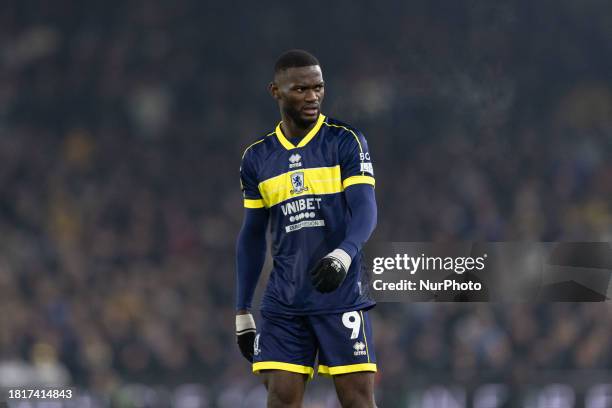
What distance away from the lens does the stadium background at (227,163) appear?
933cm

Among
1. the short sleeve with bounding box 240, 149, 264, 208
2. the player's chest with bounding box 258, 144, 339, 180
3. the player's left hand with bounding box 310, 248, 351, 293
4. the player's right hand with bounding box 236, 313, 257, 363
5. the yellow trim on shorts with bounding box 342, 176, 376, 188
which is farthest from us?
the player's right hand with bounding box 236, 313, 257, 363

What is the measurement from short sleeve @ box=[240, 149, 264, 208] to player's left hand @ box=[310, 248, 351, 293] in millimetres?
713

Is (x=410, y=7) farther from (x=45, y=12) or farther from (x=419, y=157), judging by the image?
(x=45, y=12)

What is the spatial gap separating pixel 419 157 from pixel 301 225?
6766mm

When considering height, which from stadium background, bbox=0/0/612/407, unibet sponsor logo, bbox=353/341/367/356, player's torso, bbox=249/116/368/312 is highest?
stadium background, bbox=0/0/612/407

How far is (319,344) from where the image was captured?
14.1 feet

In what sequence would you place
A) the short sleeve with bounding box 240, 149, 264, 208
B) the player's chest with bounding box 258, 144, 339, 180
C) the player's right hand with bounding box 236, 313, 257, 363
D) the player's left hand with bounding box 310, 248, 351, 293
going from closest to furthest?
the player's left hand with bounding box 310, 248, 351, 293 < the player's chest with bounding box 258, 144, 339, 180 < the short sleeve with bounding box 240, 149, 264, 208 < the player's right hand with bounding box 236, 313, 257, 363

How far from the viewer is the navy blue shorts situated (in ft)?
13.9

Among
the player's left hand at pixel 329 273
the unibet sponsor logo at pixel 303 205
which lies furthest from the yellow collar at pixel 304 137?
the player's left hand at pixel 329 273

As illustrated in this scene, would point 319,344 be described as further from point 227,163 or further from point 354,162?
point 227,163

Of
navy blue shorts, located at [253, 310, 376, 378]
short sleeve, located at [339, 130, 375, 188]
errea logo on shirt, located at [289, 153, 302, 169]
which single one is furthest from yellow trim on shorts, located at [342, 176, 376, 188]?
navy blue shorts, located at [253, 310, 376, 378]

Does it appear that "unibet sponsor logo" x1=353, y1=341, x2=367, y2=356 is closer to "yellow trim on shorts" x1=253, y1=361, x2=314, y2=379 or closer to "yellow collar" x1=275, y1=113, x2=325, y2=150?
"yellow trim on shorts" x1=253, y1=361, x2=314, y2=379

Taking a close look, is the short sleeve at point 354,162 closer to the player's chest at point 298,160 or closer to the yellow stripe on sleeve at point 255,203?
the player's chest at point 298,160

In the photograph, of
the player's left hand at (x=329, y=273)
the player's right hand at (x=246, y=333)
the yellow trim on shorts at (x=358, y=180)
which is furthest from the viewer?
the player's right hand at (x=246, y=333)
